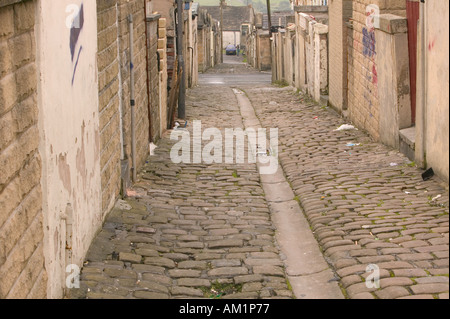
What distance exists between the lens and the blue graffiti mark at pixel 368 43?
13.0 m

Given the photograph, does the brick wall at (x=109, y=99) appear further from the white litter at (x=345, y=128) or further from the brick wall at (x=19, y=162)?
the white litter at (x=345, y=128)

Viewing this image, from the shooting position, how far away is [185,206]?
30.0 ft

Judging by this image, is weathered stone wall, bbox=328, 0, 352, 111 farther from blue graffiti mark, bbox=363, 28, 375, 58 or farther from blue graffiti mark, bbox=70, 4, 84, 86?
blue graffiti mark, bbox=70, 4, 84, 86

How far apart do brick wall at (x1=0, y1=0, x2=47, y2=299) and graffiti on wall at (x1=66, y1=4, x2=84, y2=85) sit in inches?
50.7

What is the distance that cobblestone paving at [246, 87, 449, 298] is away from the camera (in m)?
6.14

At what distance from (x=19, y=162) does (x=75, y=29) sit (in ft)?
7.41

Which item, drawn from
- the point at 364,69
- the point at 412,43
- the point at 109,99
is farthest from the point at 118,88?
the point at 364,69

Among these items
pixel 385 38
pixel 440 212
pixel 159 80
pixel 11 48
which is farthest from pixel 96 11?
pixel 159 80

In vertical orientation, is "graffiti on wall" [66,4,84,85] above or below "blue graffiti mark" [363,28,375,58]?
above

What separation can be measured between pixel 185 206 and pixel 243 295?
10.6 ft

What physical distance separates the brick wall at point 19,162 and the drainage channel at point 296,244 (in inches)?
91.0

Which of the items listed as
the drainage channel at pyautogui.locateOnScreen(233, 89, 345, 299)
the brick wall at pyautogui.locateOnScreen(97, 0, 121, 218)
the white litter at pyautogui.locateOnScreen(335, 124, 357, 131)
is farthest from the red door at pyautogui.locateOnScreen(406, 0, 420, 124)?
the brick wall at pyautogui.locateOnScreen(97, 0, 121, 218)

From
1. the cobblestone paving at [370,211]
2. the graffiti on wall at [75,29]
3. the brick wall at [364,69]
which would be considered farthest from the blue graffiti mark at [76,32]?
the brick wall at [364,69]

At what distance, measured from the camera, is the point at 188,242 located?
25.1 feet
